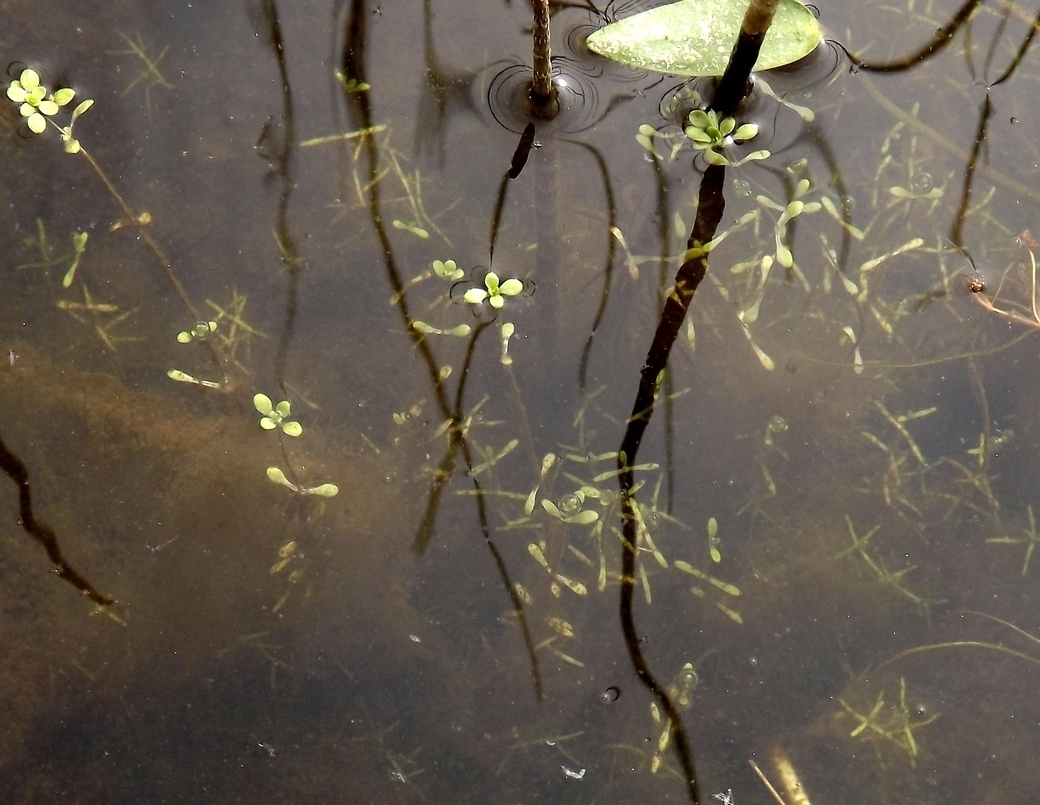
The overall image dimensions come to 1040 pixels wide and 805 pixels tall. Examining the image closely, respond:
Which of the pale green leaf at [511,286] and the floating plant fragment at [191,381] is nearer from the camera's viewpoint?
the pale green leaf at [511,286]

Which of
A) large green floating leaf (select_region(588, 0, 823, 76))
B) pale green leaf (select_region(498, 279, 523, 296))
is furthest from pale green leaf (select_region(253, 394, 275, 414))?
large green floating leaf (select_region(588, 0, 823, 76))

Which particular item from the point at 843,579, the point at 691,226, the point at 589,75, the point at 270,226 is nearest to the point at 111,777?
the point at 270,226

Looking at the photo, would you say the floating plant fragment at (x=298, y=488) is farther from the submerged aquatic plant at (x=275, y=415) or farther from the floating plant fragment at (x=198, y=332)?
the floating plant fragment at (x=198, y=332)

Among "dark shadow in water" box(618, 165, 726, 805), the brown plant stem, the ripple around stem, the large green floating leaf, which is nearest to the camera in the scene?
the brown plant stem

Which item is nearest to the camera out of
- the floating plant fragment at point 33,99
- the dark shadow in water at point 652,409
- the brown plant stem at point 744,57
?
the brown plant stem at point 744,57

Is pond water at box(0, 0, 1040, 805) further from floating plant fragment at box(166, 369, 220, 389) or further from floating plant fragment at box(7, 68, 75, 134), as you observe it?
floating plant fragment at box(7, 68, 75, 134)

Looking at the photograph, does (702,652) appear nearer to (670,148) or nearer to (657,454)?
(657,454)

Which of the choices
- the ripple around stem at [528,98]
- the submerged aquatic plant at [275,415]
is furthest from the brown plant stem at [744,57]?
the submerged aquatic plant at [275,415]
